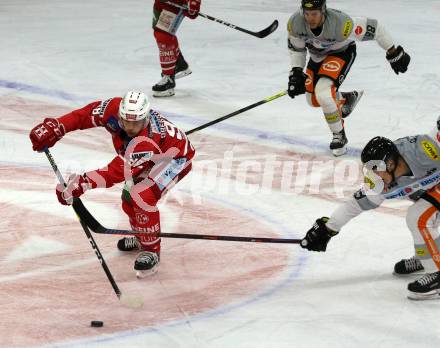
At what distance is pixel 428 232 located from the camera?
13.8ft

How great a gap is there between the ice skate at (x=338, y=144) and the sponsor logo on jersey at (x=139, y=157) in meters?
2.36

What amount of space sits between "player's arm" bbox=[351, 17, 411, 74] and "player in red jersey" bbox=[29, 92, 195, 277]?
6.95 feet

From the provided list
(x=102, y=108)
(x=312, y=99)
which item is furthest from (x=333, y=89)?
(x=102, y=108)

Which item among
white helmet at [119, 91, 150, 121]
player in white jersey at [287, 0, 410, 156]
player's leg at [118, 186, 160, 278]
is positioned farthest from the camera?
player in white jersey at [287, 0, 410, 156]

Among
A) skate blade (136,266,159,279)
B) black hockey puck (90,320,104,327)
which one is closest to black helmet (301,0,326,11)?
skate blade (136,266,159,279)

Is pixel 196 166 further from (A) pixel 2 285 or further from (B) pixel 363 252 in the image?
(A) pixel 2 285

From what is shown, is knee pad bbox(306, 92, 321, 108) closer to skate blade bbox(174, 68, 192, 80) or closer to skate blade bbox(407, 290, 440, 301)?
skate blade bbox(174, 68, 192, 80)

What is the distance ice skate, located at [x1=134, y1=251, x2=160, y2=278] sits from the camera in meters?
4.53

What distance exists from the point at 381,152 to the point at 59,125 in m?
1.60

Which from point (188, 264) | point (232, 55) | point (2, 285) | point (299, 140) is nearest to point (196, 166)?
point (299, 140)

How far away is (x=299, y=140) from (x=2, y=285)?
305cm

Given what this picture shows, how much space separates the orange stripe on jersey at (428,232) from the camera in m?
4.19

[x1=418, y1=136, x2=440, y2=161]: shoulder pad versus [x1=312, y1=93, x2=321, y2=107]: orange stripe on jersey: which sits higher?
[x1=418, y1=136, x2=440, y2=161]: shoulder pad

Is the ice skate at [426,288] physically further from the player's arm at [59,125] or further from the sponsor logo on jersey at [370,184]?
the player's arm at [59,125]
